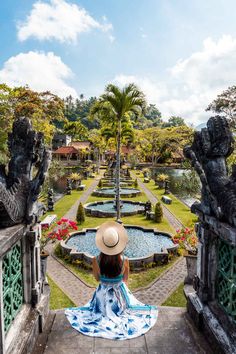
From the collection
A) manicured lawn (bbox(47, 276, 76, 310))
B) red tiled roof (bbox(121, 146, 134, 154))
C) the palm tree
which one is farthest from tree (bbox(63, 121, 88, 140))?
manicured lawn (bbox(47, 276, 76, 310))

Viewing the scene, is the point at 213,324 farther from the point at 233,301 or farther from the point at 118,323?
the point at 118,323

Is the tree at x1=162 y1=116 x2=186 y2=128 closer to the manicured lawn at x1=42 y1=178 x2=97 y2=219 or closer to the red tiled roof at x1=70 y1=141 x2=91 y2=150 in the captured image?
the red tiled roof at x1=70 y1=141 x2=91 y2=150

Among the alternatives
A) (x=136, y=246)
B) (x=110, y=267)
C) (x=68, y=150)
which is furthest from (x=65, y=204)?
(x=68, y=150)

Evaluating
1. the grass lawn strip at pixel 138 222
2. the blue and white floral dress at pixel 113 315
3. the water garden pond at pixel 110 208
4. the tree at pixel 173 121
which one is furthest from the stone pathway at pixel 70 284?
the tree at pixel 173 121

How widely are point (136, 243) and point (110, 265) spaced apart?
7.15 metres

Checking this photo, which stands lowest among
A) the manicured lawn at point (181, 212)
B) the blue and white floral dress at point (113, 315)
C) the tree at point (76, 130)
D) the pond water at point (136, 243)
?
the pond water at point (136, 243)

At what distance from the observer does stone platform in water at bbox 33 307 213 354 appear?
166 inches

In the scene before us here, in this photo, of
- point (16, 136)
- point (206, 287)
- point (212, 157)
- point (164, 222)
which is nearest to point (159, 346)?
point (206, 287)

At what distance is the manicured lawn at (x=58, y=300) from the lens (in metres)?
6.84

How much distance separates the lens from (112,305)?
486 centimetres

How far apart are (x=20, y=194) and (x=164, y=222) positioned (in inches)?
453

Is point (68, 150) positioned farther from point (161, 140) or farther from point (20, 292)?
point (20, 292)

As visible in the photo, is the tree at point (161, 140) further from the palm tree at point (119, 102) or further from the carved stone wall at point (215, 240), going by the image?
the carved stone wall at point (215, 240)

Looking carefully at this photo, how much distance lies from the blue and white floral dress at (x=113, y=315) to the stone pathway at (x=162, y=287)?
2309 mm
